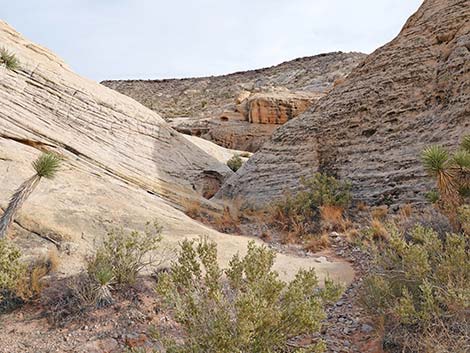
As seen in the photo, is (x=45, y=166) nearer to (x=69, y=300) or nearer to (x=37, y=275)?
(x=37, y=275)

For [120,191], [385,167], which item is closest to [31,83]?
[120,191]

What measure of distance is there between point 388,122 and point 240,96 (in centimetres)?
1728

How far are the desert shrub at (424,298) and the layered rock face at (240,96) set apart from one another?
13055mm

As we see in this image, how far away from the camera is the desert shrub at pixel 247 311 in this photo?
278 cm

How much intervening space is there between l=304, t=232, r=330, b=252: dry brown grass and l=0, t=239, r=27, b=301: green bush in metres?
5.30

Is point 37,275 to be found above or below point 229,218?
below

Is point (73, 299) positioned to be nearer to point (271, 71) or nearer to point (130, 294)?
point (130, 294)

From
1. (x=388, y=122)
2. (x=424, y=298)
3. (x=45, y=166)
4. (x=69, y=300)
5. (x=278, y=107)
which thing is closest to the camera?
(x=424, y=298)

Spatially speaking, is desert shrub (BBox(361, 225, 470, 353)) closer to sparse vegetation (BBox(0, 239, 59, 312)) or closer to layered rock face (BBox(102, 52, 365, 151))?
sparse vegetation (BBox(0, 239, 59, 312))

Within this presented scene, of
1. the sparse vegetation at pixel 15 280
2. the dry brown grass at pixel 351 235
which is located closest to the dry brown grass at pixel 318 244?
the dry brown grass at pixel 351 235

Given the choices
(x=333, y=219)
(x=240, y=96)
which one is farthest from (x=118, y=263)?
(x=240, y=96)

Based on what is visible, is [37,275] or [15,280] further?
[37,275]

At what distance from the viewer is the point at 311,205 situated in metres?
9.88

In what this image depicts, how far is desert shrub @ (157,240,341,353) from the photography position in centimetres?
278
